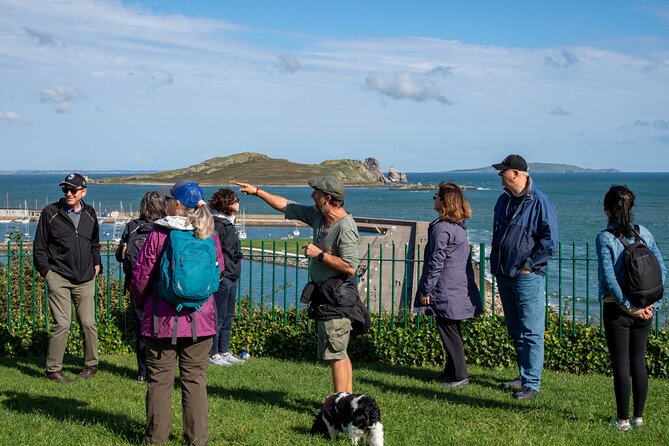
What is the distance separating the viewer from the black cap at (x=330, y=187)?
17.7 ft

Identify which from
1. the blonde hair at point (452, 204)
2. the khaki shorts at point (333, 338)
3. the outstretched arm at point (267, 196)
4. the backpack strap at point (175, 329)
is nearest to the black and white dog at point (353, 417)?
the khaki shorts at point (333, 338)

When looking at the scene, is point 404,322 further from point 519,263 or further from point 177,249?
point 177,249

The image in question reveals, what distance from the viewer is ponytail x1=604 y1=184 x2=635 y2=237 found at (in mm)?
5301

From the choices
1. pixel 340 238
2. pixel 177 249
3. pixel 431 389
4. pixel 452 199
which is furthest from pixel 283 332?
pixel 177 249

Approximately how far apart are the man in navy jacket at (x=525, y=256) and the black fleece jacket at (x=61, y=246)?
12.5 feet

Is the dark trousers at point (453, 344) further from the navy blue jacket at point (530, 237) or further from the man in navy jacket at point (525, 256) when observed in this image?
the navy blue jacket at point (530, 237)

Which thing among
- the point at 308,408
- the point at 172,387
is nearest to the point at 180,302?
the point at 172,387

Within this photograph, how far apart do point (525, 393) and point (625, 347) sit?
1.32 meters

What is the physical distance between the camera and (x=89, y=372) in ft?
23.9

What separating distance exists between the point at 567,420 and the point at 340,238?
230 centimetres

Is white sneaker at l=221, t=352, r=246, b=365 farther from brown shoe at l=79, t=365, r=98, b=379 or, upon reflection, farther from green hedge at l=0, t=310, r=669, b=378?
brown shoe at l=79, t=365, r=98, b=379

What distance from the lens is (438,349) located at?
8.07 m

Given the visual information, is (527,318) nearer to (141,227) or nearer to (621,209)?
(621,209)

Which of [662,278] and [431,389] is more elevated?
[662,278]
